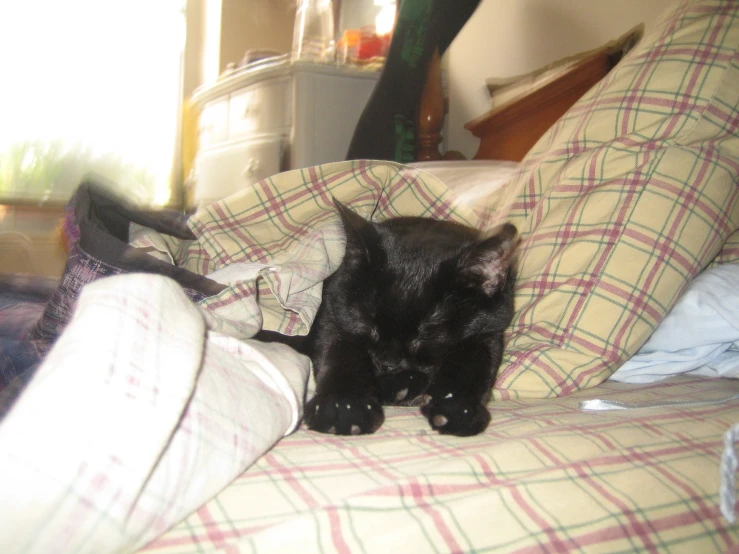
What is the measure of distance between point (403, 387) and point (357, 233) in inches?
10.3

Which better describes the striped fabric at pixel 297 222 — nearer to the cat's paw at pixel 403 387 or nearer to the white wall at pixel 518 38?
the cat's paw at pixel 403 387

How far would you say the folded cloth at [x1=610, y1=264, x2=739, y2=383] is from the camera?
842 millimetres

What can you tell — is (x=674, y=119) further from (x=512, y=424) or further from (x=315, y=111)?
(x=315, y=111)

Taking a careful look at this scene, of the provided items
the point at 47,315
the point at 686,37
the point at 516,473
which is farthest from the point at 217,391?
the point at 686,37

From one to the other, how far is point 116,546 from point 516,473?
362mm

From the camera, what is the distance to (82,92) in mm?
3271

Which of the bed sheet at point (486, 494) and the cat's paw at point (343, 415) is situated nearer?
the bed sheet at point (486, 494)

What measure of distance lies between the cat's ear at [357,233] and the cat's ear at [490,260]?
0.50 feet

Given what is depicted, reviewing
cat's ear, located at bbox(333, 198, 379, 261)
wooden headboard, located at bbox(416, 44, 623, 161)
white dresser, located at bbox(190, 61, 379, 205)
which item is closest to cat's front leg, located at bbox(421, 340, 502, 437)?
cat's ear, located at bbox(333, 198, 379, 261)

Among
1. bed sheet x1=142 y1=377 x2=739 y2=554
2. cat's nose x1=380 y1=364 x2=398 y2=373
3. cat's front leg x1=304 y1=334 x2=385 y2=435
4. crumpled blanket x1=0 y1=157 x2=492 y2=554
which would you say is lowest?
cat's nose x1=380 y1=364 x2=398 y2=373

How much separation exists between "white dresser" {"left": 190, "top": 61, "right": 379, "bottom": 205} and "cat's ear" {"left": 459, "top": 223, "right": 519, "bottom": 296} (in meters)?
1.68

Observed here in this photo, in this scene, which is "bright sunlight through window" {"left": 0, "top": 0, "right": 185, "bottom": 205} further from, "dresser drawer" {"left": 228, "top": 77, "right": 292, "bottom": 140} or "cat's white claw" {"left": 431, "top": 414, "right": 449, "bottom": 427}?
"cat's white claw" {"left": 431, "top": 414, "right": 449, "bottom": 427}

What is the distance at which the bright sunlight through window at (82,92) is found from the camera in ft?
10.2

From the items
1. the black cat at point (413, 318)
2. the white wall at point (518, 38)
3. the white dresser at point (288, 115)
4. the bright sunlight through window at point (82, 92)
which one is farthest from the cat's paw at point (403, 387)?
the bright sunlight through window at point (82, 92)
